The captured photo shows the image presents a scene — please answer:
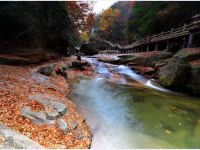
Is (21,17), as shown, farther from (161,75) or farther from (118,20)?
(118,20)

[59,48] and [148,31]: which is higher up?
[148,31]

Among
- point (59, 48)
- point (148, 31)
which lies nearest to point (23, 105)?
point (59, 48)

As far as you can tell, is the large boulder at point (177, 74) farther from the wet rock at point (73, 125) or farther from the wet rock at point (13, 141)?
the wet rock at point (13, 141)

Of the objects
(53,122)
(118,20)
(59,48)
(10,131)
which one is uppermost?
(118,20)

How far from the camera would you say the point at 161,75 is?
14367 millimetres

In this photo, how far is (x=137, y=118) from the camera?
7625 millimetres

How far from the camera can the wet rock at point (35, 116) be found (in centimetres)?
542

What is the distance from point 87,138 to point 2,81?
459 cm

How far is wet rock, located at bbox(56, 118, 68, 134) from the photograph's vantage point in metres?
5.49

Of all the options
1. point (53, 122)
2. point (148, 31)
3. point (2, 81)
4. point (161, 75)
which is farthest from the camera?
point (148, 31)

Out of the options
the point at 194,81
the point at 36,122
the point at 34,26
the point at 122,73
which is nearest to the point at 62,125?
the point at 36,122

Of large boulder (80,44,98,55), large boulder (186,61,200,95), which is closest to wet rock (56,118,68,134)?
large boulder (186,61,200,95)

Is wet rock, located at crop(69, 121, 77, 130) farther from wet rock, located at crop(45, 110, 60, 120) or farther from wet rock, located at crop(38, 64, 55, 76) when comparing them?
wet rock, located at crop(38, 64, 55, 76)

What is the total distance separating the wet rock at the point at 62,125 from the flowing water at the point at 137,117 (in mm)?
960
